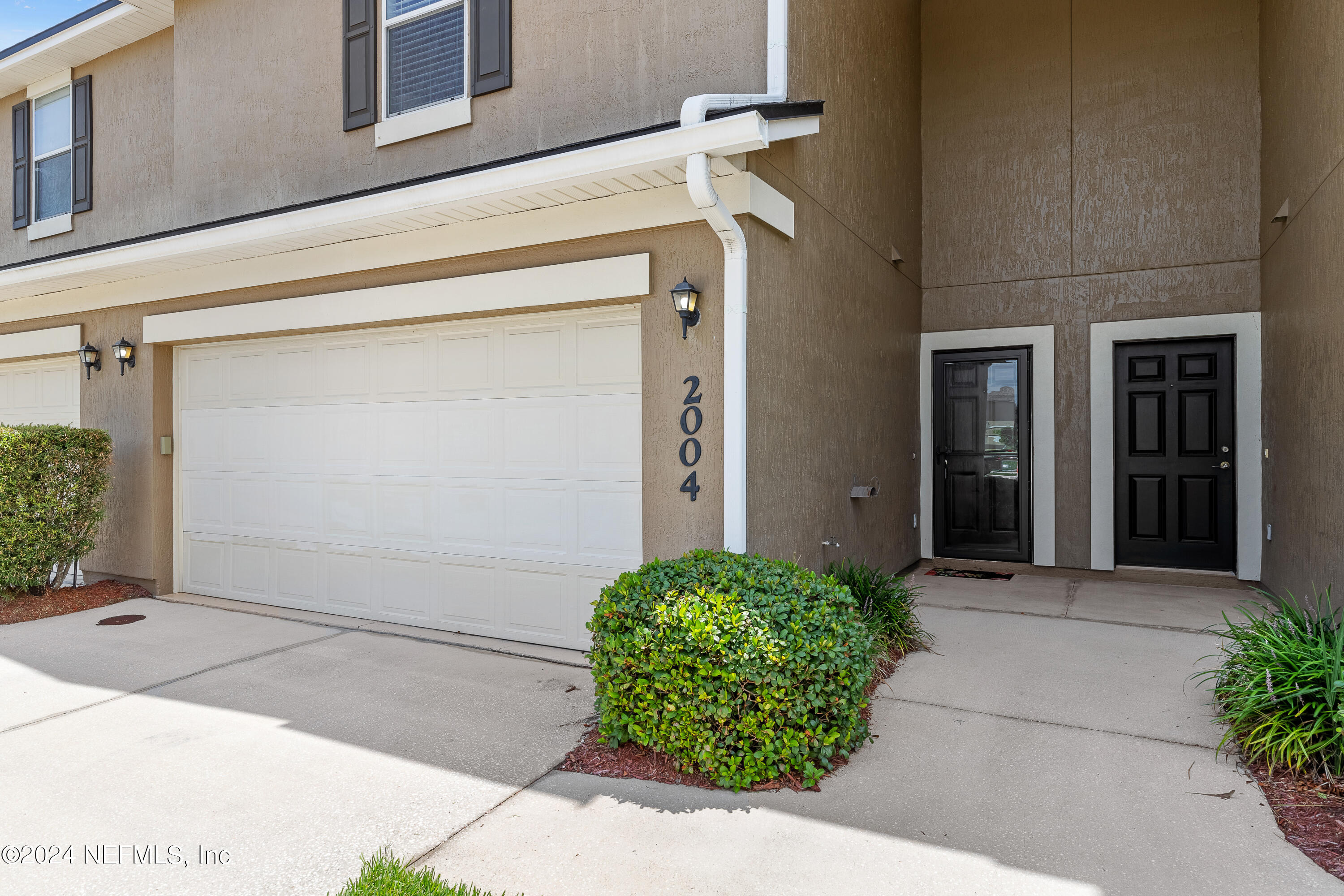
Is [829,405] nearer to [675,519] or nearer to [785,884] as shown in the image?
[675,519]

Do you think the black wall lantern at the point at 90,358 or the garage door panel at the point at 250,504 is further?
the black wall lantern at the point at 90,358

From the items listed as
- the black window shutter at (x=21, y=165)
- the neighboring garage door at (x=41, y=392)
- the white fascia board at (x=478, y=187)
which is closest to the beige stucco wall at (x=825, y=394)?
the white fascia board at (x=478, y=187)

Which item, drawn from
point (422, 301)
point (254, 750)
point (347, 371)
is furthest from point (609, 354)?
point (254, 750)

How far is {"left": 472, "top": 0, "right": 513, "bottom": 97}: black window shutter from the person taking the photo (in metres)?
5.04

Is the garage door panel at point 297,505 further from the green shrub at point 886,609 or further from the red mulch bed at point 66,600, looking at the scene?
the green shrub at point 886,609

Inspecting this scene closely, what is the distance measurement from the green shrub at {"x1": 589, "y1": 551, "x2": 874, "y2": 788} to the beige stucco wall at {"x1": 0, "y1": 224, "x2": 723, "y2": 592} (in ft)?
3.35

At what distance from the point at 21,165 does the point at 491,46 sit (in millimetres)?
6286

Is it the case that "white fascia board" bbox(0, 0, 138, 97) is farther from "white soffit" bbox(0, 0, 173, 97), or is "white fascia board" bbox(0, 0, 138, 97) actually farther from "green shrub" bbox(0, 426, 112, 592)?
"green shrub" bbox(0, 426, 112, 592)

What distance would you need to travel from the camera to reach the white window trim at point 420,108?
5223 millimetres

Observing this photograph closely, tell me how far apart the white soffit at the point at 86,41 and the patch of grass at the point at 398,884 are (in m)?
7.42

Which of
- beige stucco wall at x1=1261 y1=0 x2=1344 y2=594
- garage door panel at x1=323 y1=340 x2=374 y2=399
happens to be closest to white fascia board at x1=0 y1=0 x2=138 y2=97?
garage door panel at x1=323 y1=340 x2=374 y2=399

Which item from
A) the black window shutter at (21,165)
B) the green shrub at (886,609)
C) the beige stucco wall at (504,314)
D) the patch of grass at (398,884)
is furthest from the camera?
the black window shutter at (21,165)

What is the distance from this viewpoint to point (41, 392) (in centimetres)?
754

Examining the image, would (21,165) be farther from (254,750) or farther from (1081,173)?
(1081,173)
